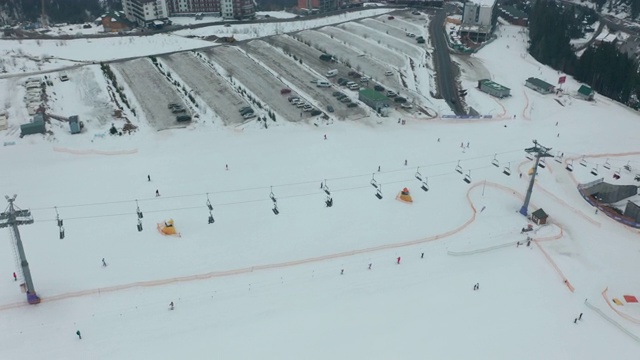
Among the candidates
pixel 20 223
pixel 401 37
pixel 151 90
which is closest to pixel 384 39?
pixel 401 37

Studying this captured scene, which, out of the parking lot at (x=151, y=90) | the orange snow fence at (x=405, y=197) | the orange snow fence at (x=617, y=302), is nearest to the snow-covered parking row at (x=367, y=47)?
the parking lot at (x=151, y=90)

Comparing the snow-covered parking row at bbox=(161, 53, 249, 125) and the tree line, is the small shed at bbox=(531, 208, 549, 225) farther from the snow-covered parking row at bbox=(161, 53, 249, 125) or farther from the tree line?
the tree line

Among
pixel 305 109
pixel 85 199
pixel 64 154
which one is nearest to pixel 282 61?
pixel 305 109

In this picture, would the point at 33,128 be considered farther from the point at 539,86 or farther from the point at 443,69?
the point at 539,86

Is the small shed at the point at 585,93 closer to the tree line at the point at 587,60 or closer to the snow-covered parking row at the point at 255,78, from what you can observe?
the tree line at the point at 587,60

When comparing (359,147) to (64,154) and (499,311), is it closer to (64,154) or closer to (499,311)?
(499,311)
